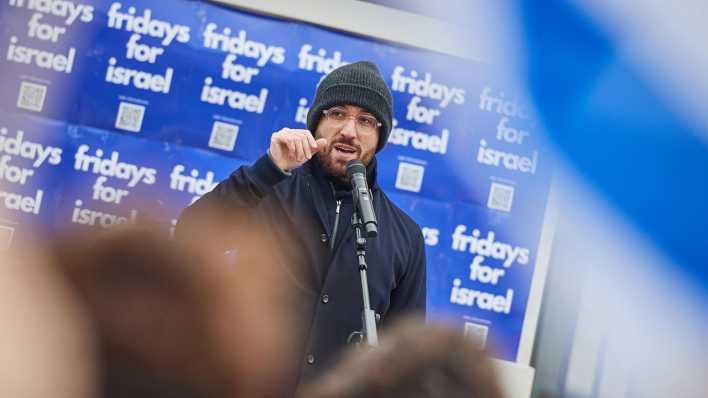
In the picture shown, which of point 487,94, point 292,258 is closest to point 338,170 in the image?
point 292,258

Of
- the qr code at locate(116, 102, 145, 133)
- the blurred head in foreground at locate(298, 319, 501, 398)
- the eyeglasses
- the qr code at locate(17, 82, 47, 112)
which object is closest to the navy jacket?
the eyeglasses

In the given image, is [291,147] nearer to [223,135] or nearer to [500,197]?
[223,135]

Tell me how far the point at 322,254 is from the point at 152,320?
1971 millimetres

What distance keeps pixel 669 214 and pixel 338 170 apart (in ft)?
5.83

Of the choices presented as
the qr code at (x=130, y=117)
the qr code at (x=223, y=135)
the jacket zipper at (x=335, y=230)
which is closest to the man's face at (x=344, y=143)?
the jacket zipper at (x=335, y=230)

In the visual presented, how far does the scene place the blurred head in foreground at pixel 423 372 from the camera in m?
0.67

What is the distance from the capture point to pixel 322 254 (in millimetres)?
2611

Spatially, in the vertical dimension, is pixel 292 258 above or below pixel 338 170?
below

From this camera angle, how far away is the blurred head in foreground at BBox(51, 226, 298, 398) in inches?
25.1

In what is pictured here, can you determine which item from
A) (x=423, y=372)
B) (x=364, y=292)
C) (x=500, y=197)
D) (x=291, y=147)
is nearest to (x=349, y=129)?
(x=291, y=147)

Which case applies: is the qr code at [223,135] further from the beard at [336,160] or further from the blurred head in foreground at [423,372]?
the blurred head in foreground at [423,372]

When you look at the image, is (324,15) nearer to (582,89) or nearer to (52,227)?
(582,89)

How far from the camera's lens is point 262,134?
176 inches

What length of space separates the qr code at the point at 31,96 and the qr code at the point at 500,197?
236 cm
